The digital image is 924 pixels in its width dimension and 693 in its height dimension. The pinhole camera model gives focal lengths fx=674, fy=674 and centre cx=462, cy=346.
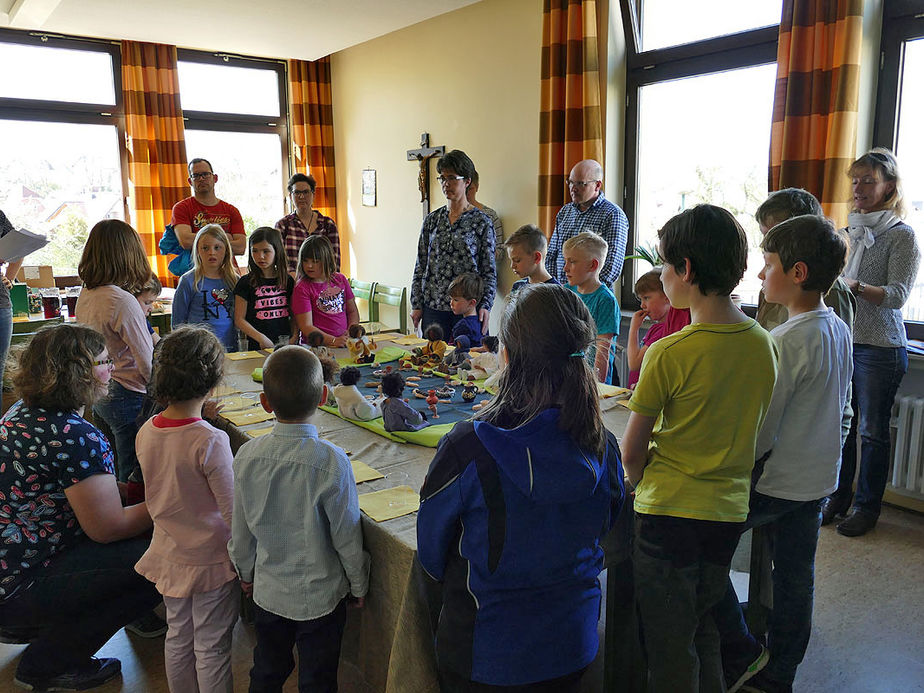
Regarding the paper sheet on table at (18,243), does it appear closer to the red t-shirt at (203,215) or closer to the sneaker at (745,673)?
the red t-shirt at (203,215)

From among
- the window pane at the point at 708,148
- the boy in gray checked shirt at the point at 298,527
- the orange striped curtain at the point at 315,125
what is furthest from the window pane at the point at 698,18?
the orange striped curtain at the point at 315,125

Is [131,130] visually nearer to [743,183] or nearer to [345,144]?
[345,144]

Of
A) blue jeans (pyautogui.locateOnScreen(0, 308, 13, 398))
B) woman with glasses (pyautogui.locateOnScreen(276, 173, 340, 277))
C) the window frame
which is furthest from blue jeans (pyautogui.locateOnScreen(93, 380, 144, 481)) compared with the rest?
the window frame

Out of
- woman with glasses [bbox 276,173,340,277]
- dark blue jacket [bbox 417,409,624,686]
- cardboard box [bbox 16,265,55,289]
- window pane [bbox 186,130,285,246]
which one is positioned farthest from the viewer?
window pane [bbox 186,130,285,246]

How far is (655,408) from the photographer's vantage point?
134cm

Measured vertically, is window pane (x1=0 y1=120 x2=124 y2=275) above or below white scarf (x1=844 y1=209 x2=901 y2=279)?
above

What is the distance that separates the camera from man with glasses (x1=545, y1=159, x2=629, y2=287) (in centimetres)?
358

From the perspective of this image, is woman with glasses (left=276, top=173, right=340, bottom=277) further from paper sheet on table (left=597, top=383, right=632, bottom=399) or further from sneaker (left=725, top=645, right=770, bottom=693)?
sneaker (left=725, top=645, right=770, bottom=693)

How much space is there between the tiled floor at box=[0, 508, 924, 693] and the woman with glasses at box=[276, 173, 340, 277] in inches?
103

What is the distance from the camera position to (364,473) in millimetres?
1656

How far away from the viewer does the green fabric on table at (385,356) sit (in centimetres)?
280

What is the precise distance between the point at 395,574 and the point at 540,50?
3.72 metres

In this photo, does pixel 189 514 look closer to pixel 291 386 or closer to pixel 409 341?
pixel 291 386

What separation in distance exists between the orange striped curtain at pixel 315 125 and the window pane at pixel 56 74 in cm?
154
